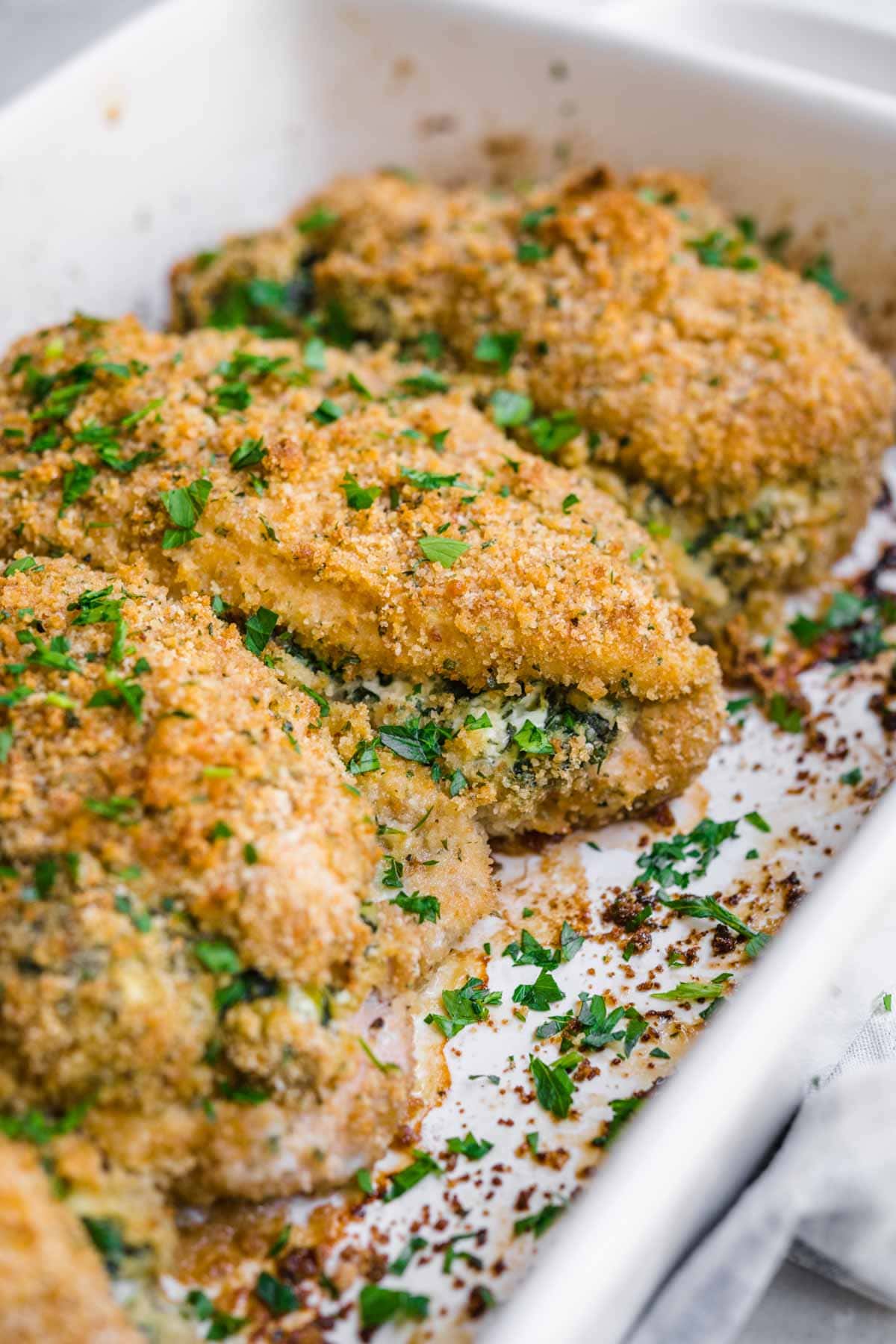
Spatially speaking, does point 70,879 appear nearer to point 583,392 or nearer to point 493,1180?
point 493,1180

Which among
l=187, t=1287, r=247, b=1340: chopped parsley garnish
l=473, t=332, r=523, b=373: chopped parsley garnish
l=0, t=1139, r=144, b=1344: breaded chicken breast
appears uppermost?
l=473, t=332, r=523, b=373: chopped parsley garnish

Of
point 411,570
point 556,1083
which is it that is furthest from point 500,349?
point 556,1083

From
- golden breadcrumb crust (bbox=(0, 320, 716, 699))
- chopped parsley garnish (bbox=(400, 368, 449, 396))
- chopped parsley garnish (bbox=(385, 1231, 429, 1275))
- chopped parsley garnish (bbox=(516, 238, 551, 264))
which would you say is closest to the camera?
chopped parsley garnish (bbox=(385, 1231, 429, 1275))

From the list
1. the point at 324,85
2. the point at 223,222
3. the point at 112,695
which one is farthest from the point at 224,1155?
the point at 324,85

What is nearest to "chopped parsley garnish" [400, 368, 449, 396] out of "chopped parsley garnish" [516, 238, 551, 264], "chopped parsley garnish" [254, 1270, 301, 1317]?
"chopped parsley garnish" [516, 238, 551, 264]

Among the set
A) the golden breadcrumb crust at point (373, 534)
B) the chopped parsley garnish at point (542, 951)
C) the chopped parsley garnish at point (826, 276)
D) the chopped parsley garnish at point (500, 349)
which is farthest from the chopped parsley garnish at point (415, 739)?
the chopped parsley garnish at point (826, 276)

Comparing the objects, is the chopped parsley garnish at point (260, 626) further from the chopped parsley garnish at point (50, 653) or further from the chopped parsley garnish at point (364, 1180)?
the chopped parsley garnish at point (364, 1180)

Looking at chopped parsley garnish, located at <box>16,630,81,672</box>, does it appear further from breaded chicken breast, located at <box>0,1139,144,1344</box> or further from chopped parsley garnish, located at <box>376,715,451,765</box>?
breaded chicken breast, located at <box>0,1139,144,1344</box>
